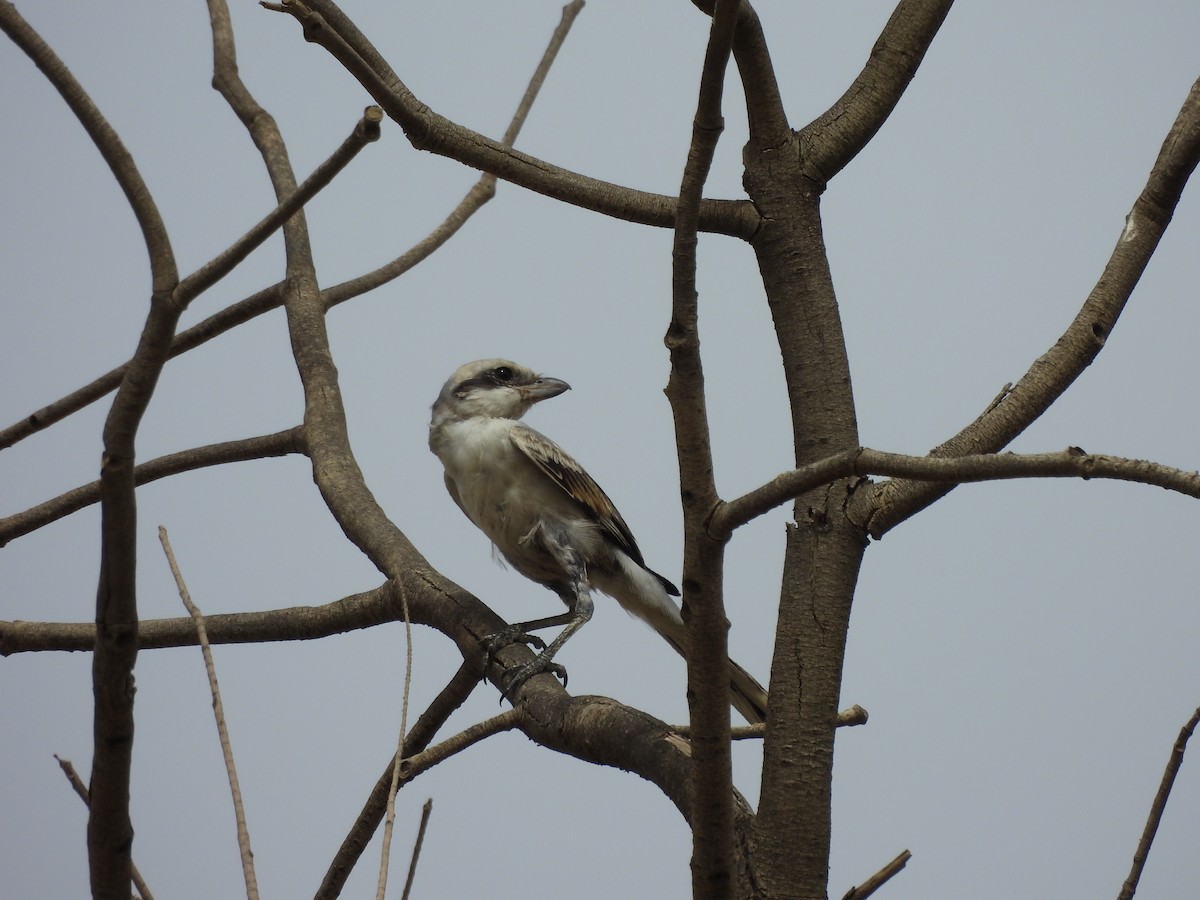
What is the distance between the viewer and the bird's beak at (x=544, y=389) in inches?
172

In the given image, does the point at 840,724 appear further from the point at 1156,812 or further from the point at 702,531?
the point at 702,531

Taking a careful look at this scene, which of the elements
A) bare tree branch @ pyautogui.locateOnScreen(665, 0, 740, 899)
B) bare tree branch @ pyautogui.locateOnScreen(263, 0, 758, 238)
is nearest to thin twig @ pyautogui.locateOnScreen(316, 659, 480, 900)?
bare tree branch @ pyautogui.locateOnScreen(665, 0, 740, 899)

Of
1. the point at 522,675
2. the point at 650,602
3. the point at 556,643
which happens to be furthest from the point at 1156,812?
the point at 650,602

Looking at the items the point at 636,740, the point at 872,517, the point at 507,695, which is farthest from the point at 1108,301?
the point at 507,695

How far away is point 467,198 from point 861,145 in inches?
81.7

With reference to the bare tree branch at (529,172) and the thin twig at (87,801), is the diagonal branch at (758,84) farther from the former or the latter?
the thin twig at (87,801)

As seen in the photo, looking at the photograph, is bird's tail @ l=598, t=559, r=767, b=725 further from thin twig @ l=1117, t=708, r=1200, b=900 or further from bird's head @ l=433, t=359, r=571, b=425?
thin twig @ l=1117, t=708, r=1200, b=900

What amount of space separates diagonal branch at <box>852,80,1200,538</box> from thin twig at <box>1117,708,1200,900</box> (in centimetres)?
52

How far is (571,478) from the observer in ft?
13.1

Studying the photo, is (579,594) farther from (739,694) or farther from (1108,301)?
(1108,301)

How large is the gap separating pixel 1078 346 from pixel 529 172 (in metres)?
1.03

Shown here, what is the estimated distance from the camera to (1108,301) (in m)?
2.11

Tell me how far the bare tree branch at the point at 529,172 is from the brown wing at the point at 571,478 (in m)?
1.67

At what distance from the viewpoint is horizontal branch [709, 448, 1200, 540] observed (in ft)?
4.46
